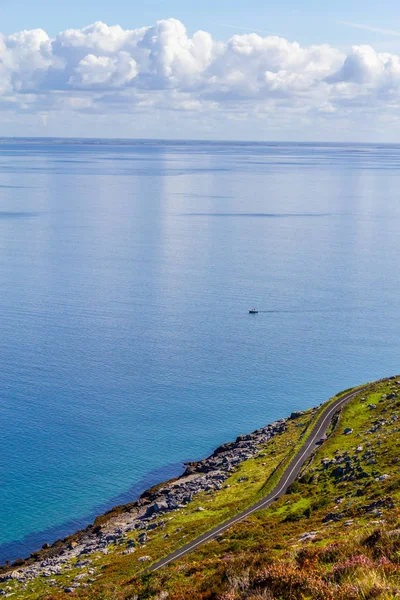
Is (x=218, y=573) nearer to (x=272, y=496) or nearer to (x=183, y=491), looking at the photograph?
(x=272, y=496)

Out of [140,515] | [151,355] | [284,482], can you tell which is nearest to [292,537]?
[284,482]

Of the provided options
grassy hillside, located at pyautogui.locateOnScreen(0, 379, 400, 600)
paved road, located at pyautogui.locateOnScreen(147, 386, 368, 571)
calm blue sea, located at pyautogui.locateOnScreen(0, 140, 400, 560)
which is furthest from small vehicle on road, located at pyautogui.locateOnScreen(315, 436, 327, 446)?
calm blue sea, located at pyautogui.locateOnScreen(0, 140, 400, 560)

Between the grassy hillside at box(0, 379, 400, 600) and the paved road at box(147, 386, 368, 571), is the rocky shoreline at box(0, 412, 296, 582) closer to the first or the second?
the grassy hillside at box(0, 379, 400, 600)

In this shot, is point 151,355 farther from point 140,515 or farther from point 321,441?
point 140,515

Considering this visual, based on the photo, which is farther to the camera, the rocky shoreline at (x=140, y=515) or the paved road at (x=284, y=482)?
the rocky shoreline at (x=140, y=515)

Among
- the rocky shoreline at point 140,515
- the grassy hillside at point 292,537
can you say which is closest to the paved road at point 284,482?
the grassy hillside at point 292,537

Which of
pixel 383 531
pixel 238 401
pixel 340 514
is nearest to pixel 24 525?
pixel 340 514

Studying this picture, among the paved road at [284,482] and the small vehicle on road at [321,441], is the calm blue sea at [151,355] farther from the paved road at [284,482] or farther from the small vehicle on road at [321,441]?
the small vehicle on road at [321,441]
